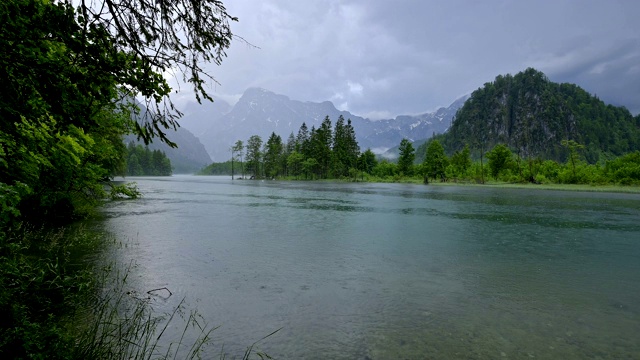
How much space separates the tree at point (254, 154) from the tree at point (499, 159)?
94315mm

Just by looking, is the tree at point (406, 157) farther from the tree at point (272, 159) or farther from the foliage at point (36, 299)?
the foliage at point (36, 299)

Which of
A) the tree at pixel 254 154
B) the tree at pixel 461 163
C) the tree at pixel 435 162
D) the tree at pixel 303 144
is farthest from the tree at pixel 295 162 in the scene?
the tree at pixel 461 163

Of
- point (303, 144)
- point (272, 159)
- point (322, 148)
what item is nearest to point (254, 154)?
point (272, 159)

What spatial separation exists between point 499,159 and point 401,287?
100 metres

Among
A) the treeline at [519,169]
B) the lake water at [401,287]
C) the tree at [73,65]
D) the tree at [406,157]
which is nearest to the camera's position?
the tree at [73,65]

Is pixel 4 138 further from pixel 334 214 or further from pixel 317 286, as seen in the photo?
pixel 334 214

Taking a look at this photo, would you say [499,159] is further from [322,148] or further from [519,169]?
[322,148]

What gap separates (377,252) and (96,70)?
14222 millimetres

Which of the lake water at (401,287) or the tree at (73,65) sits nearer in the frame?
the tree at (73,65)

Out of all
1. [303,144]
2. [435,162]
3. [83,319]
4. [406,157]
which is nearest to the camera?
[83,319]

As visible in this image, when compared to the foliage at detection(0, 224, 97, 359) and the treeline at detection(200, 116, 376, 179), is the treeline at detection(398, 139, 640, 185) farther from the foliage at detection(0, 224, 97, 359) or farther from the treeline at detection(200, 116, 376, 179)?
the foliage at detection(0, 224, 97, 359)

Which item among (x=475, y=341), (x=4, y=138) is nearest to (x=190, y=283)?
(x=4, y=138)

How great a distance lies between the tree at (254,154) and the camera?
150 metres

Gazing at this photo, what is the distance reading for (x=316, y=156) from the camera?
138 m
